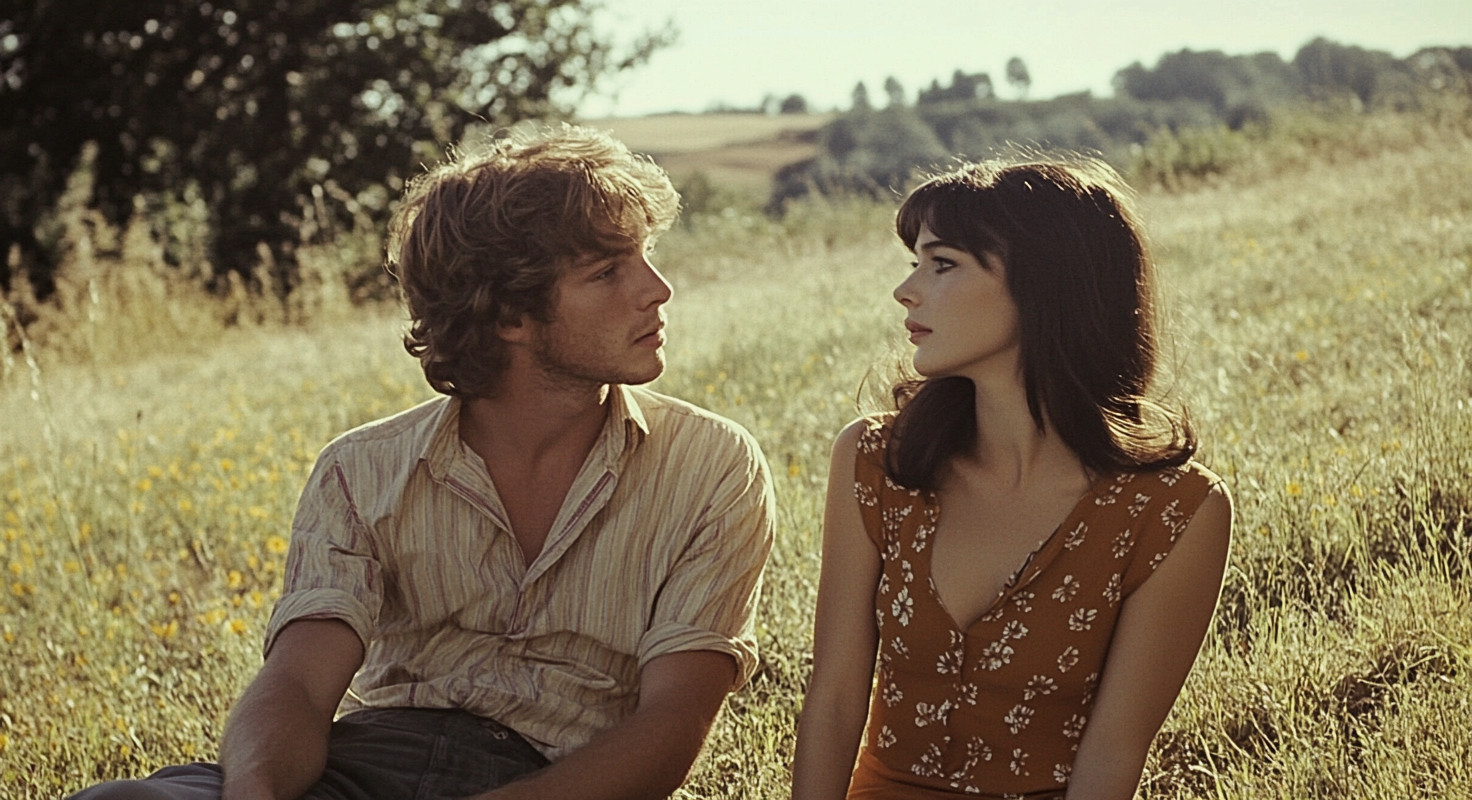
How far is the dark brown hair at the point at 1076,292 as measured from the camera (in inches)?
87.6

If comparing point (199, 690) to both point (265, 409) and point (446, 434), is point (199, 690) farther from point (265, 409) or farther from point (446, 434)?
point (265, 409)

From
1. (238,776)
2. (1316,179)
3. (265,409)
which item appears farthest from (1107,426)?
(1316,179)

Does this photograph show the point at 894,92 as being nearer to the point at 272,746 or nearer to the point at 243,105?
the point at 243,105

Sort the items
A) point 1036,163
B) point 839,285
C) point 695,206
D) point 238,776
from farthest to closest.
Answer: point 695,206, point 839,285, point 1036,163, point 238,776

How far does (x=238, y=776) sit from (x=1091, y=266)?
166 centimetres

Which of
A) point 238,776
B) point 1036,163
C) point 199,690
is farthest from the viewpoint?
point 199,690

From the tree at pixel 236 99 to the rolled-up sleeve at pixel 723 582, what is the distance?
1174 cm

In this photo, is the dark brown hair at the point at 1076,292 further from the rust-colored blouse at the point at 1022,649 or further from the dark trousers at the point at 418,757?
the dark trousers at the point at 418,757

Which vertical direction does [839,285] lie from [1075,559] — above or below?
below

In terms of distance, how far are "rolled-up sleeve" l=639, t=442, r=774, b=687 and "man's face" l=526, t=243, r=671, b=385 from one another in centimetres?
29

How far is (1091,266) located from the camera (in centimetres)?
224

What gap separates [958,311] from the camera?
2.23 metres

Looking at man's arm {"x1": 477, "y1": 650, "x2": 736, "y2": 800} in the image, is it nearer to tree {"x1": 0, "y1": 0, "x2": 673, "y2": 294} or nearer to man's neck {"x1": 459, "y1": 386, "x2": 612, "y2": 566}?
man's neck {"x1": 459, "y1": 386, "x2": 612, "y2": 566}

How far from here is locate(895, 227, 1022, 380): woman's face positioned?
224cm
